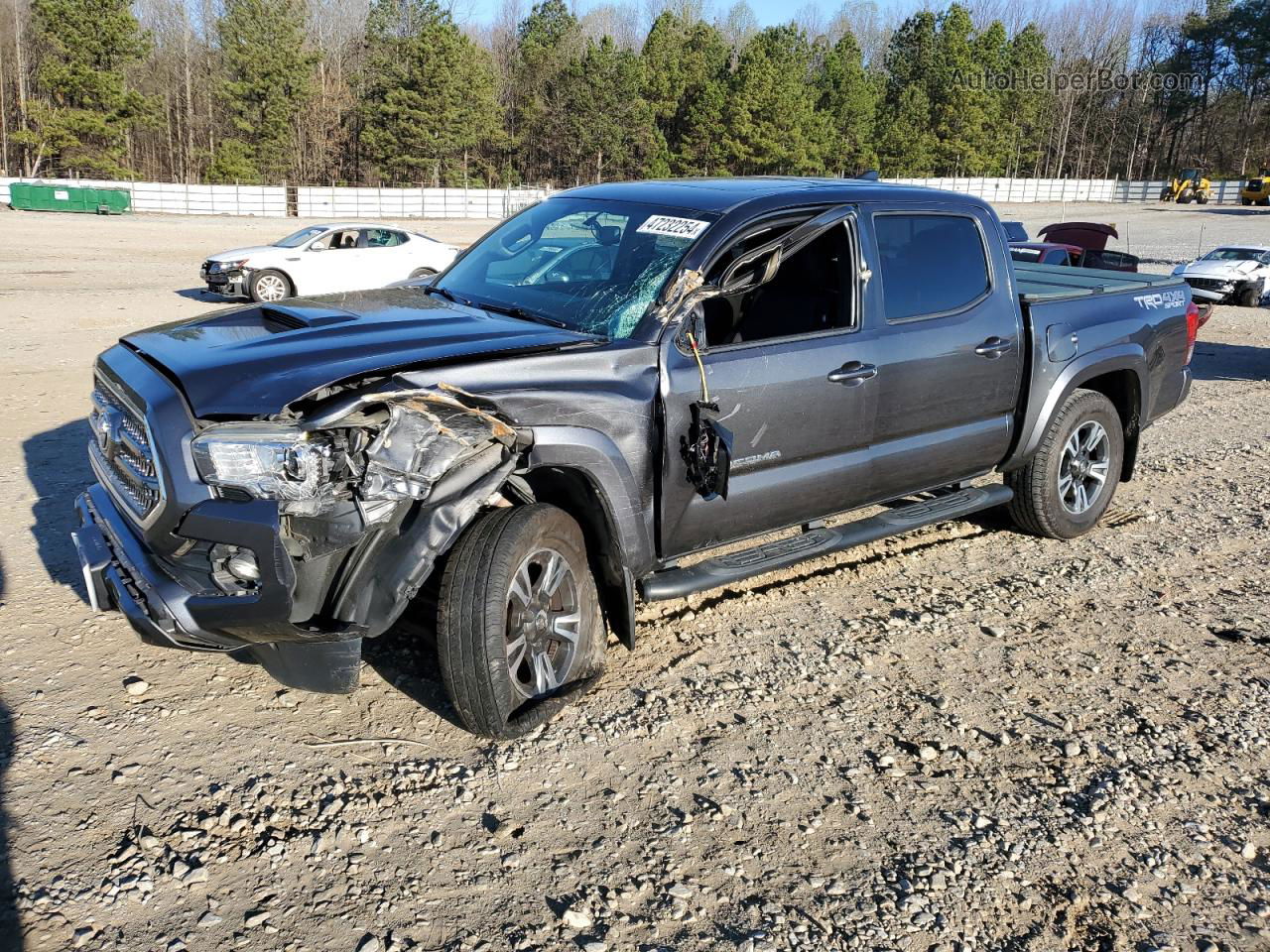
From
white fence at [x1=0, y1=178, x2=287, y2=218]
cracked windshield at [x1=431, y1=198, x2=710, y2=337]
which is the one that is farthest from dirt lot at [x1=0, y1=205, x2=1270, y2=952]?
white fence at [x1=0, y1=178, x2=287, y2=218]

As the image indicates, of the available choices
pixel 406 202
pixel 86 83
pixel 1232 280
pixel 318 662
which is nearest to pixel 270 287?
pixel 318 662

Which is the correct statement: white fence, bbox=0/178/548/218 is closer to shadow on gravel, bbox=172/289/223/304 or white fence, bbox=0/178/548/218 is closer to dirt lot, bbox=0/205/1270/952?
shadow on gravel, bbox=172/289/223/304

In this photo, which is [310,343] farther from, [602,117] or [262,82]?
[602,117]

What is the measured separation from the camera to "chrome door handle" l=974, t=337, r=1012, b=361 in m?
5.38

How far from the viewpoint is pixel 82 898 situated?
119 inches

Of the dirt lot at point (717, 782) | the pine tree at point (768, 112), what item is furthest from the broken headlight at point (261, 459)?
the pine tree at point (768, 112)

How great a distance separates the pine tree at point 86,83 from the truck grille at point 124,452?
58.3 m

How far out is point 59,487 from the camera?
6.62 meters

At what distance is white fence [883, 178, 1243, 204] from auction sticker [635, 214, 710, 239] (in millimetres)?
74602

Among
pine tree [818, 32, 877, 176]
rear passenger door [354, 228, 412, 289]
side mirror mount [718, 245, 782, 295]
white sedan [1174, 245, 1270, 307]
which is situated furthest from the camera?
pine tree [818, 32, 877, 176]

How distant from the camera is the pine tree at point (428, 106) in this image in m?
59.5

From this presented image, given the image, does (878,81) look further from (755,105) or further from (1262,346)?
(1262,346)

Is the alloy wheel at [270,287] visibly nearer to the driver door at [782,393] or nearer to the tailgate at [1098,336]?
the tailgate at [1098,336]

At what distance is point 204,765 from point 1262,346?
54.3 feet
